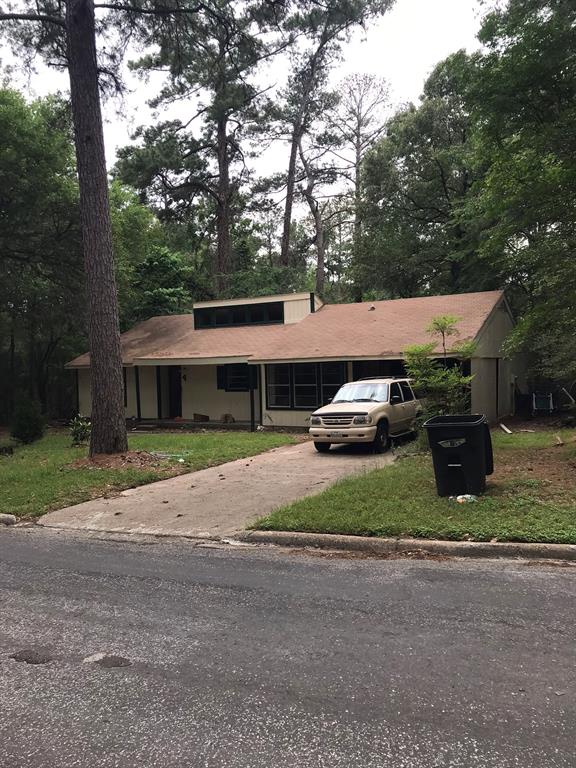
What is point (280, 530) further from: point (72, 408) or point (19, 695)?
point (72, 408)

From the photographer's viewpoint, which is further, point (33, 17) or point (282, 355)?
point (282, 355)

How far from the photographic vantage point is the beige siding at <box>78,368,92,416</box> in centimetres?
2584

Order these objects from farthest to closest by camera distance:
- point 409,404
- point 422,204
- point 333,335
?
point 422,204, point 333,335, point 409,404

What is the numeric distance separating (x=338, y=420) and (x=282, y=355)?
6022mm

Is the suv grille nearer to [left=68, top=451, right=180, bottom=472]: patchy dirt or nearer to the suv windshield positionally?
the suv windshield

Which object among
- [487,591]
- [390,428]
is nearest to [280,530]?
[487,591]

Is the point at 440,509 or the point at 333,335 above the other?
the point at 333,335

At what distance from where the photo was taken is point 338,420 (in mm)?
13602

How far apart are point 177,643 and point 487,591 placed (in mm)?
2623

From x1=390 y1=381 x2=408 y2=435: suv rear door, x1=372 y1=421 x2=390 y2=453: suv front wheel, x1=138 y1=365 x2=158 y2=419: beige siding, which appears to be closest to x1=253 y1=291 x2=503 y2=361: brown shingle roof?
x1=390 y1=381 x2=408 y2=435: suv rear door

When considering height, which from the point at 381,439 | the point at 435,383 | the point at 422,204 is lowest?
the point at 381,439

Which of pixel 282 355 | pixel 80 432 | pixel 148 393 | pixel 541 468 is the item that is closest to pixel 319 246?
pixel 148 393

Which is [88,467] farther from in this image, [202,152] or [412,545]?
[202,152]

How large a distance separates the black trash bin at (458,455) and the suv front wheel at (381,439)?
5.51 metres
